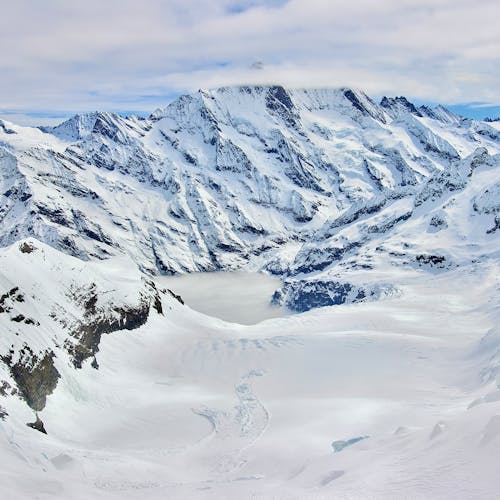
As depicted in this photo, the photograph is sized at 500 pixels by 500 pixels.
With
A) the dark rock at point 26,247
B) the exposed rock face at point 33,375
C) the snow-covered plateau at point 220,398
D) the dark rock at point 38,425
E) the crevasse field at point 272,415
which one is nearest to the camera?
the crevasse field at point 272,415

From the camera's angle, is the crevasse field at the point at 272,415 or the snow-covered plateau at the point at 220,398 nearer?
the crevasse field at the point at 272,415

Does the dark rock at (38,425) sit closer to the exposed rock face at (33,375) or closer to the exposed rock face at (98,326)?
the exposed rock face at (33,375)

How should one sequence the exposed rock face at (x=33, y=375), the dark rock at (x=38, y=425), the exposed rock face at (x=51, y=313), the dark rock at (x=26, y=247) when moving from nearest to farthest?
the dark rock at (x=38, y=425), the exposed rock face at (x=33, y=375), the exposed rock face at (x=51, y=313), the dark rock at (x=26, y=247)

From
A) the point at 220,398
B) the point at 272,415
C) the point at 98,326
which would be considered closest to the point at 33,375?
the point at 220,398

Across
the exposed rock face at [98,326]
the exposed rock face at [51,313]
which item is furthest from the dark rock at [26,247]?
the exposed rock face at [98,326]

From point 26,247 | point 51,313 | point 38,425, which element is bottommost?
point 38,425

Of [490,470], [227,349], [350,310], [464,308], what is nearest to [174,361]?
[227,349]

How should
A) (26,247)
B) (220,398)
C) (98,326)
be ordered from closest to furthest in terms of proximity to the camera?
(220,398), (26,247), (98,326)

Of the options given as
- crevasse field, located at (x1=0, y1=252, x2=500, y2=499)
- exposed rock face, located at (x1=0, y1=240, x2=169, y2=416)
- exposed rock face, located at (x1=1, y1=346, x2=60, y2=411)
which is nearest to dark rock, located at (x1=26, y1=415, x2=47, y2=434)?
crevasse field, located at (x1=0, y1=252, x2=500, y2=499)

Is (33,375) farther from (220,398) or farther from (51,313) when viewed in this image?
(220,398)

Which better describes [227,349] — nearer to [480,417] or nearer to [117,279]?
[117,279]

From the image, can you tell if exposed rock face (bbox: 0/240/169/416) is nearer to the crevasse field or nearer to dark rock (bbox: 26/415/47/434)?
the crevasse field

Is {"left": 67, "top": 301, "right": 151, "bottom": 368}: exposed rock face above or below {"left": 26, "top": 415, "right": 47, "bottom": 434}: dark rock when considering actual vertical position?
above

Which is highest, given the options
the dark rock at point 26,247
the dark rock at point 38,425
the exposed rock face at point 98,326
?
the dark rock at point 26,247
